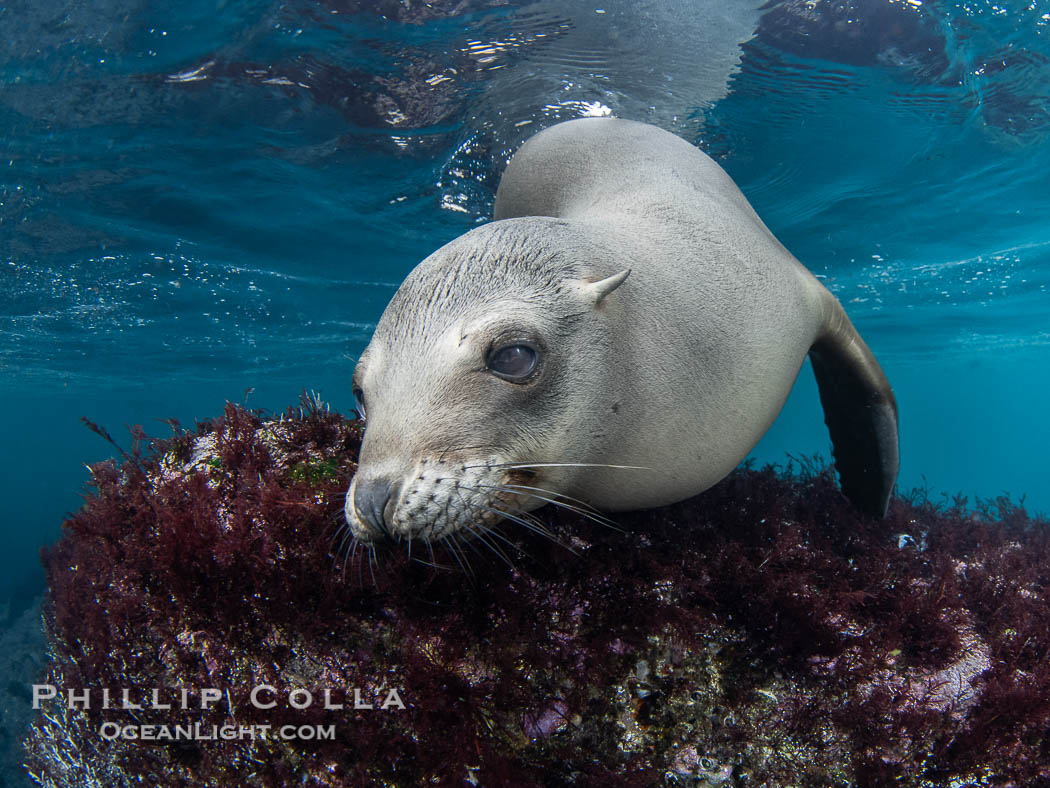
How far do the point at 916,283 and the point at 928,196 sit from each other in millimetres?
7627

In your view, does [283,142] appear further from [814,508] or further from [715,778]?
[715,778]

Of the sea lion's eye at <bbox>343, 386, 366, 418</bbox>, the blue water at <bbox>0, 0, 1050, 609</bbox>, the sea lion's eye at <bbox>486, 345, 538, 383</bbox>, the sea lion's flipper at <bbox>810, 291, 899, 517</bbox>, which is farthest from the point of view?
the blue water at <bbox>0, 0, 1050, 609</bbox>

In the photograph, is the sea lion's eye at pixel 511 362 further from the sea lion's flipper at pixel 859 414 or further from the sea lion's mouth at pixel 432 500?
the sea lion's flipper at pixel 859 414

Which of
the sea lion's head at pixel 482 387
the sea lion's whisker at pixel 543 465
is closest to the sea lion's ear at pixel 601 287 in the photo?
the sea lion's head at pixel 482 387

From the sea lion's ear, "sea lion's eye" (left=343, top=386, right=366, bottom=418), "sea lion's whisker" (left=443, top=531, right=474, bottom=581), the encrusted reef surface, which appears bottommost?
the encrusted reef surface

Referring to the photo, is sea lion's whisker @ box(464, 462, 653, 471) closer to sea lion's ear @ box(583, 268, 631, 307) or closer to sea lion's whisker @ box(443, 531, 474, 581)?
sea lion's whisker @ box(443, 531, 474, 581)

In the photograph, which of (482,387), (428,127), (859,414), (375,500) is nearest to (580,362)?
(482,387)

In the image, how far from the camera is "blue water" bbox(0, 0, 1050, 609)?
638 cm

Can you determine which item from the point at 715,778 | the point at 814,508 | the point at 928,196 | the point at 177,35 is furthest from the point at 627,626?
the point at 928,196

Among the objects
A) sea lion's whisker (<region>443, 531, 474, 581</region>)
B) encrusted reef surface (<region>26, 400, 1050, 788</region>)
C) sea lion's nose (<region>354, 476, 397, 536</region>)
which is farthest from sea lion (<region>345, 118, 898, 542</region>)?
encrusted reef surface (<region>26, 400, 1050, 788</region>)

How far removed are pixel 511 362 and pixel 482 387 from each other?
0.14 metres

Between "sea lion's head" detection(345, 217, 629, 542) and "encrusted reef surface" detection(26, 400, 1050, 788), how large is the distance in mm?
393

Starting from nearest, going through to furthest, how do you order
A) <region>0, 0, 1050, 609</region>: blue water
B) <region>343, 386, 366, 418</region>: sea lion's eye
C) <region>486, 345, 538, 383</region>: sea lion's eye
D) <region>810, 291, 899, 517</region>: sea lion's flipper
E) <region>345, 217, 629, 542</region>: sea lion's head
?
1. <region>345, 217, 629, 542</region>: sea lion's head
2. <region>486, 345, 538, 383</region>: sea lion's eye
3. <region>343, 386, 366, 418</region>: sea lion's eye
4. <region>810, 291, 899, 517</region>: sea lion's flipper
5. <region>0, 0, 1050, 609</region>: blue water

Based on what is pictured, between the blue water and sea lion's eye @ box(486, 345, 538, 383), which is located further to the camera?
the blue water
